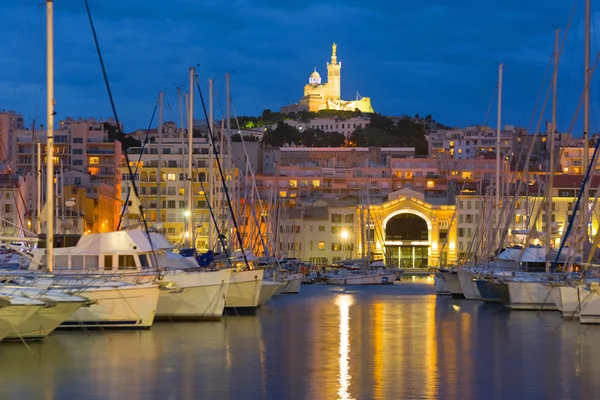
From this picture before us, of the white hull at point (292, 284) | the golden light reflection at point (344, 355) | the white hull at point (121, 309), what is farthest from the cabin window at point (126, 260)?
the white hull at point (292, 284)

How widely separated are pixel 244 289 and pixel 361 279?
173 ft

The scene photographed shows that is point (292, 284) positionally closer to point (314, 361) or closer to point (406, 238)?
point (314, 361)

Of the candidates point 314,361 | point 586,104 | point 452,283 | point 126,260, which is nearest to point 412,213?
point 452,283

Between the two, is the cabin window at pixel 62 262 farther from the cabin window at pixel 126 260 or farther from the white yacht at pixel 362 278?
the white yacht at pixel 362 278

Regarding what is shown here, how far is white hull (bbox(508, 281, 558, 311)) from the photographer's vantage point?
162 ft

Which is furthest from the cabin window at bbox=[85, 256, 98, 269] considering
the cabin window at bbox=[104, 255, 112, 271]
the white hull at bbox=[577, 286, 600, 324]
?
the white hull at bbox=[577, 286, 600, 324]

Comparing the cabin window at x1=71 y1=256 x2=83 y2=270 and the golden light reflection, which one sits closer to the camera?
the golden light reflection

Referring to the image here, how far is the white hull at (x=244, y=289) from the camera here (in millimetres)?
44906

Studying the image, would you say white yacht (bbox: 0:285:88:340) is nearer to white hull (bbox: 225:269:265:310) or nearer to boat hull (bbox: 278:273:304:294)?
white hull (bbox: 225:269:265:310)

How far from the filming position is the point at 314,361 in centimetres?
3047

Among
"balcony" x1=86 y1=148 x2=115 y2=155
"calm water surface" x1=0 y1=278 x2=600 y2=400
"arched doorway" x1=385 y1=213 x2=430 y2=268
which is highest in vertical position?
"balcony" x1=86 y1=148 x2=115 y2=155

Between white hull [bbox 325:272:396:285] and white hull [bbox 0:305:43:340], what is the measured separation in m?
69.0

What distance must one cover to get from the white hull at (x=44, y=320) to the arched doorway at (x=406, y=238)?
10871 cm

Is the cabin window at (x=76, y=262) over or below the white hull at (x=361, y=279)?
over
